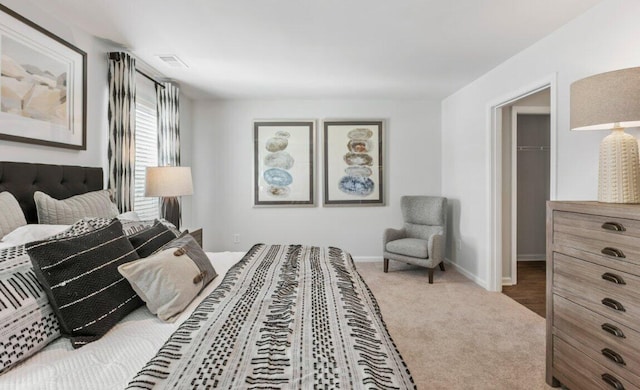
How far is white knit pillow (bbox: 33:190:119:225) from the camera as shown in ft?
6.30

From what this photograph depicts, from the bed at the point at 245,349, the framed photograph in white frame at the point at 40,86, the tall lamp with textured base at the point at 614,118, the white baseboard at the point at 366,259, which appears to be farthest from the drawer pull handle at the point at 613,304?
the white baseboard at the point at 366,259

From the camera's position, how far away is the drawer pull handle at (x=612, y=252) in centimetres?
161

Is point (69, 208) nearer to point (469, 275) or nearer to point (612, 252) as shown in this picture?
point (612, 252)

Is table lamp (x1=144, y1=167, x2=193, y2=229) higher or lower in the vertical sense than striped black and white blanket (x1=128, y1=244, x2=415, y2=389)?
higher

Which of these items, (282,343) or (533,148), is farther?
(533,148)

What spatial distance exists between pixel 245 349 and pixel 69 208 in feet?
5.38

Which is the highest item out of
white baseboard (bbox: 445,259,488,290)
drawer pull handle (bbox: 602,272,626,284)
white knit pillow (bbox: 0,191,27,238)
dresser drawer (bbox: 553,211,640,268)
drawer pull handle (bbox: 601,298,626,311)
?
white knit pillow (bbox: 0,191,27,238)

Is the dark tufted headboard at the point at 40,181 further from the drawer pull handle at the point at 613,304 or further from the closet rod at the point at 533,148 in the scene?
the closet rod at the point at 533,148

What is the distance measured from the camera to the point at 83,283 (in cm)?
129

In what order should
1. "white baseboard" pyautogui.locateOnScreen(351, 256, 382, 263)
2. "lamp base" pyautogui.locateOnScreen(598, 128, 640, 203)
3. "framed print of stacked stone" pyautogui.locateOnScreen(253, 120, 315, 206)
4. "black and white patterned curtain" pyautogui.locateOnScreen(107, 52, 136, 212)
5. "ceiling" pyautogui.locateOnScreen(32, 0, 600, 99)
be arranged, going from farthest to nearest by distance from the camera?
1. "white baseboard" pyautogui.locateOnScreen(351, 256, 382, 263)
2. "framed print of stacked stone" pyautogui.locateOnScreen(253, 120, 315, 206)
3. "black and white patterned curtain" pyautogui.locateOnScreen(107, 52, 136, 212)
4. "ceiling" pyautogui.locateOnScreen(32, 0, 600, 99)
5. "lamp base" pyautogui.locateOnScreen(598, 128, 640, 203)

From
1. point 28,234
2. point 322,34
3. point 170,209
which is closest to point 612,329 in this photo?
point 322,34

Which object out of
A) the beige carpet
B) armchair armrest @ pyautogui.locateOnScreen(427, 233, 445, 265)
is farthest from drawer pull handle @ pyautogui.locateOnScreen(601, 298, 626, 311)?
armchair armrest @ pyautogui.locateOnScreen(427, 233, 445, 265)

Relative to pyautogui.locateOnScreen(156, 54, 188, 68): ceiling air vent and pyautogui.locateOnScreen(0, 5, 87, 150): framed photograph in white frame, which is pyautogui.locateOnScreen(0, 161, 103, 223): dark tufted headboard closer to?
pyautogui.locateOnScreen(0, 5, 87, 150): framed photograph in white frame

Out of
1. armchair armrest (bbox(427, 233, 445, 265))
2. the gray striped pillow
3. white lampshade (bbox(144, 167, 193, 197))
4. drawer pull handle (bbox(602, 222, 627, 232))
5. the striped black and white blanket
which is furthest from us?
armchair armrest (bbox(427, 233, 445, 265))
